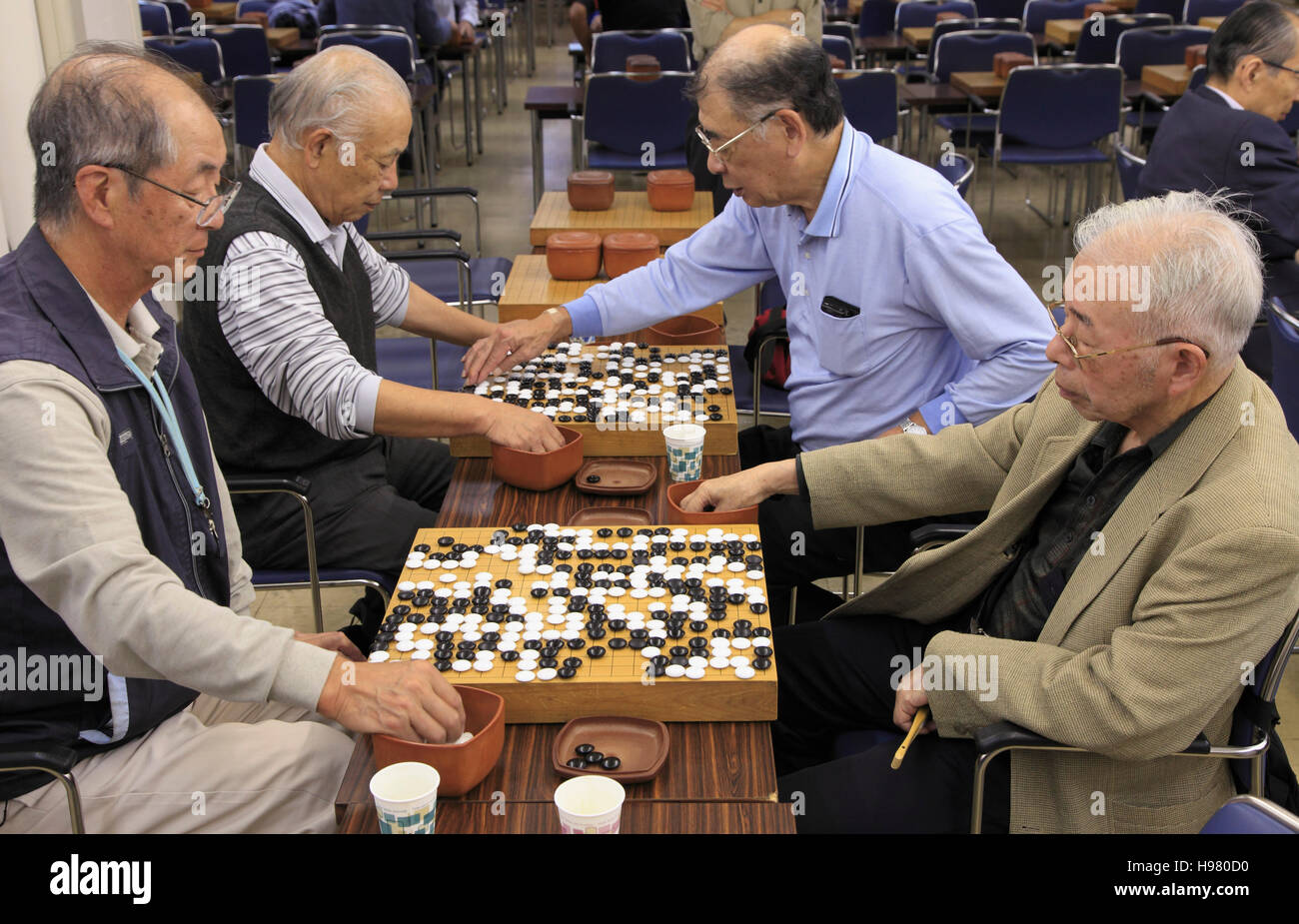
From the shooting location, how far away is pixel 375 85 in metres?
2.47

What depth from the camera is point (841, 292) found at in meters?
2.72

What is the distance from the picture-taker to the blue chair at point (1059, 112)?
5926mm

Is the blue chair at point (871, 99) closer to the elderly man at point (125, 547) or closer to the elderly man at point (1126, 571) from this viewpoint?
the elderly man at point (1126, 571)

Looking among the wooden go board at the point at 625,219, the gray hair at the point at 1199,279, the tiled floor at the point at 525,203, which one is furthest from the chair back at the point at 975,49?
the gray hair at the point at 1199,279

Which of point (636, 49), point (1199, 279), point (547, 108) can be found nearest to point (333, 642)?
point (1199, 279)

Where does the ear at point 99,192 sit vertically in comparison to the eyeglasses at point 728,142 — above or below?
above

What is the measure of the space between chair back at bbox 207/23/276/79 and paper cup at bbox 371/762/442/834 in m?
6.54

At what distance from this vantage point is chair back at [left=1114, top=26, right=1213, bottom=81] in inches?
284

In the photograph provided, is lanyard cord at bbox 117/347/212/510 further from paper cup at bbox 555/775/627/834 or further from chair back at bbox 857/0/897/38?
chair back at bbox 857/0/897/38

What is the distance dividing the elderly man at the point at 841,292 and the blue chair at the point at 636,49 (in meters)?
4.16
